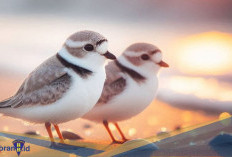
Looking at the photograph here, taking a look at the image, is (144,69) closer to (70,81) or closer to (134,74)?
(134,74)

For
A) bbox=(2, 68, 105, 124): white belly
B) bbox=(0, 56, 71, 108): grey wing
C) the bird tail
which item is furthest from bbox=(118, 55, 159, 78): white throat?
the bird tail

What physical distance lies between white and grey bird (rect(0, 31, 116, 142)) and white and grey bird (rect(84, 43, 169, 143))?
0.90ft

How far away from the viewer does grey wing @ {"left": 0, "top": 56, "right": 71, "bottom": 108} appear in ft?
7.32

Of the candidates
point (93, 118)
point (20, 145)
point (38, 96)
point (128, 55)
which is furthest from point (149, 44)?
point (20, 145)

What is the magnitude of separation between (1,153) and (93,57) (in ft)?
2.26

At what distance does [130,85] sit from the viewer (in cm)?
253

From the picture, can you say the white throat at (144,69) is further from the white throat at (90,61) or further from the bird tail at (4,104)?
the bird tail at (4,104)

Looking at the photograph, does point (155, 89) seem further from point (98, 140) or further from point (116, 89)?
point (98, 140)

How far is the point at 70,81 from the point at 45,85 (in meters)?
0.13

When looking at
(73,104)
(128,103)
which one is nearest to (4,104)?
(73,104)

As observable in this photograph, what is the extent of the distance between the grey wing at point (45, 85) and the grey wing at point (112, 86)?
13.9 inches

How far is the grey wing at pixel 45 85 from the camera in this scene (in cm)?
223

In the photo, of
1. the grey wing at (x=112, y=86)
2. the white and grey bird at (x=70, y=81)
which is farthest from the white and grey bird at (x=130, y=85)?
the white and grey bird at (x=70, y=81)

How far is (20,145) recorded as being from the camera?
2447 mm
